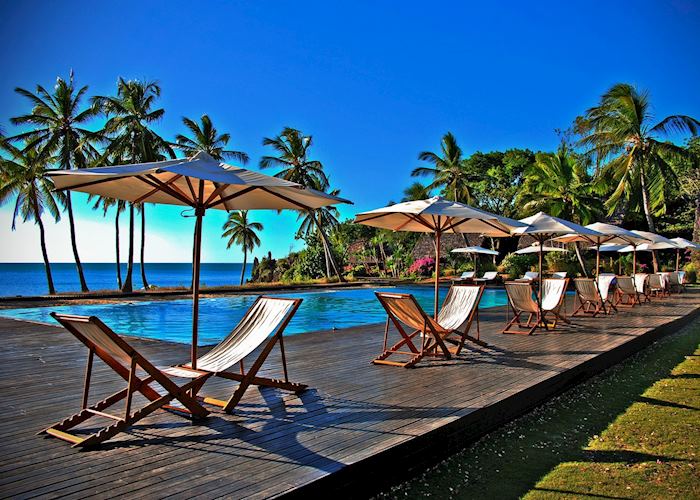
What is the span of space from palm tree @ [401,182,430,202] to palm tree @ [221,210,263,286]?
48.6ft

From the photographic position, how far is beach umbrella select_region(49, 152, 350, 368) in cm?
360

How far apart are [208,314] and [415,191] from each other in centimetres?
1788

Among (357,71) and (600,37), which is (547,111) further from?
(357,71)

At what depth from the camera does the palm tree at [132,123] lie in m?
21.9

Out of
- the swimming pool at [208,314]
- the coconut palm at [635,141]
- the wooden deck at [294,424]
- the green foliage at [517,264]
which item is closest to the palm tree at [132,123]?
the swimming pool at [208,314]

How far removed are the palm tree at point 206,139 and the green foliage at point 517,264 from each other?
47.4ft

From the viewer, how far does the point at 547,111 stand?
126 ft

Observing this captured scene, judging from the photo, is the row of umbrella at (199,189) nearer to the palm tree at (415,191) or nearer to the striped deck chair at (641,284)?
the striped deck chair at (641,284)

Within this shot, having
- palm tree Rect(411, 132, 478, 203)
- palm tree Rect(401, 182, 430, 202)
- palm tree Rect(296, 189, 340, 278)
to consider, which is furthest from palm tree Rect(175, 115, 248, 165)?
palm tree Rect(411, 132, 478, 203)

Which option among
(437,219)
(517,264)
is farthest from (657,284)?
(437,219)

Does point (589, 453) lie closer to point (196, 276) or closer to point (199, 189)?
point (196, 276)

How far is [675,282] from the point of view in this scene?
17375 mm

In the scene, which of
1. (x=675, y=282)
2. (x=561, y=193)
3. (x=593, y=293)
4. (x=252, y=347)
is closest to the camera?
(x=252, y=347)

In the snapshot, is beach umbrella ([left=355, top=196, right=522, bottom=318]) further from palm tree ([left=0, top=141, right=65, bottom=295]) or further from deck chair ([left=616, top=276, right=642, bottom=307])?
palm tree ([left=0, top=141, right=65, bottom=295])
